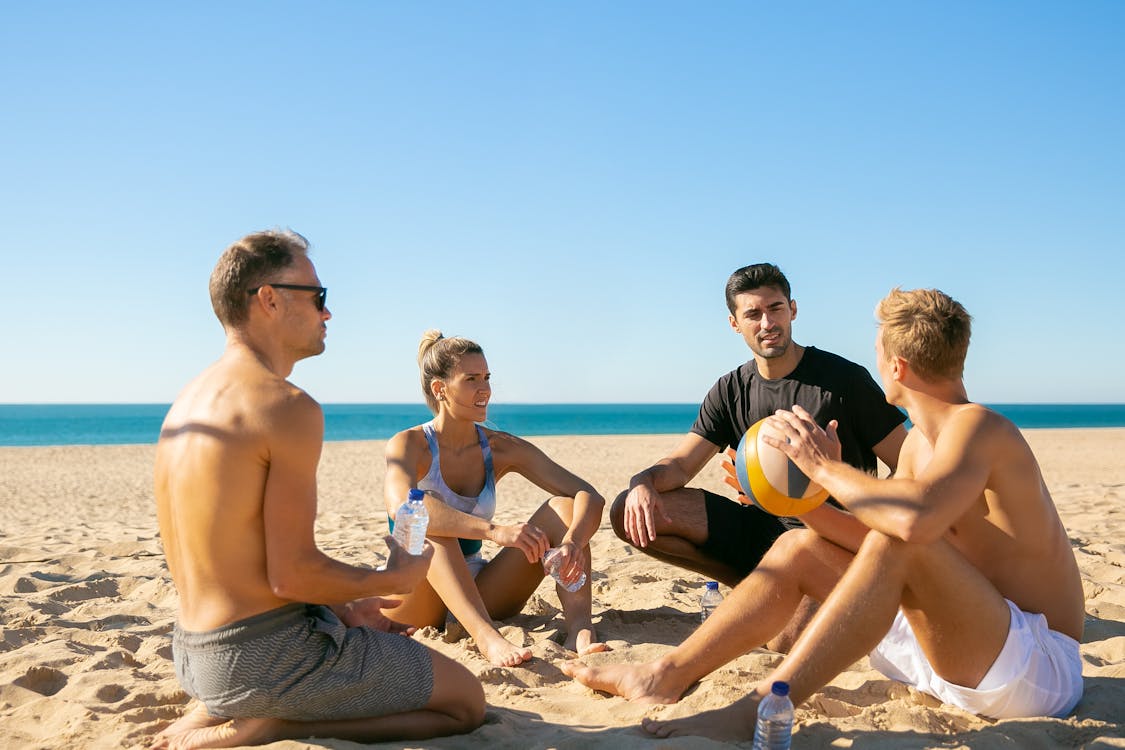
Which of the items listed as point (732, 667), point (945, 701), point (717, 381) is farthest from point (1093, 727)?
point (717, 381)

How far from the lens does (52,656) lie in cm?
412

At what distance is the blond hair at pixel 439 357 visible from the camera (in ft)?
16.1

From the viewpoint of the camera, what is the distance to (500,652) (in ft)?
13.5

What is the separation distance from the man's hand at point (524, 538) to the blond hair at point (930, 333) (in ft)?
6.23

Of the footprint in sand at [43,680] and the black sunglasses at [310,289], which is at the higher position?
the black sunglasses at [310,289]

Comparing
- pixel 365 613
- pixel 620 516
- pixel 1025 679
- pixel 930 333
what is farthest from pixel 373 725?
pixel 930 333

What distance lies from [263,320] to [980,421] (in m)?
2.45

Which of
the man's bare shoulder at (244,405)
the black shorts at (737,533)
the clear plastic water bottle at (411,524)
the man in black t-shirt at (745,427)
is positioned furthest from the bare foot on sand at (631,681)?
the man's bare shoulder at (244,405)

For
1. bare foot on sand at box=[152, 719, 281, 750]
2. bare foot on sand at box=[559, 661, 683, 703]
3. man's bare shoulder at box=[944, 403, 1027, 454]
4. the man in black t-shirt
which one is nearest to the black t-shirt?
the man in black t-shirt

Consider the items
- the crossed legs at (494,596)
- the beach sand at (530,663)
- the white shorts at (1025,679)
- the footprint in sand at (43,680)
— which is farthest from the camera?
the crossed legs at (494,596)

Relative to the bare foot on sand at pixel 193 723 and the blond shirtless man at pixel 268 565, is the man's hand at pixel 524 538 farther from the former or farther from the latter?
the bare foot on sand at pixel 193 723

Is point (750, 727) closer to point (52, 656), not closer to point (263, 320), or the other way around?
point (263, 320)

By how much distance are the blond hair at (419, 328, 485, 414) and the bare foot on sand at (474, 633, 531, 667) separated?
4.67ft

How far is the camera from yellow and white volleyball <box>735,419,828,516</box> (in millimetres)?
3486
